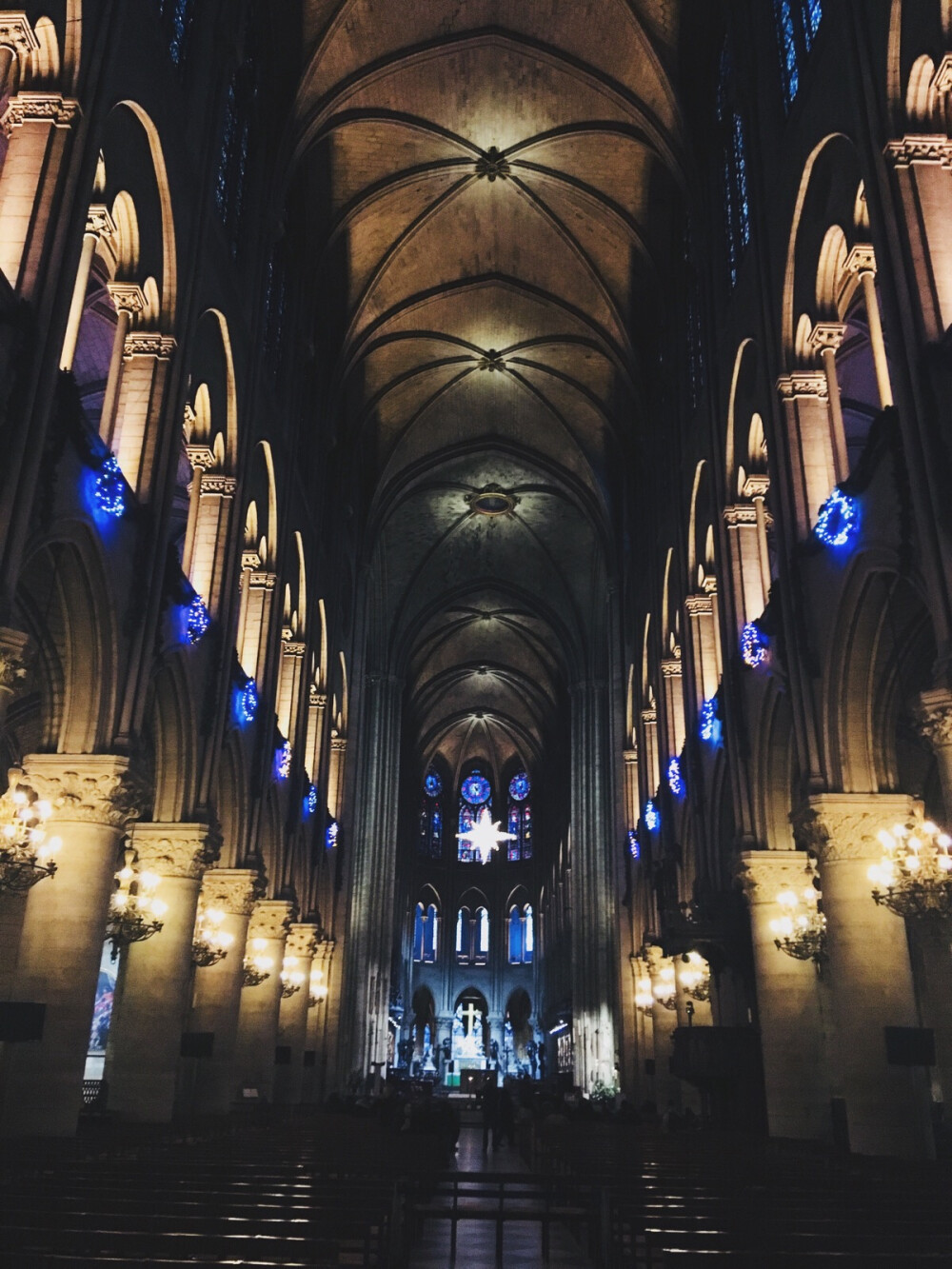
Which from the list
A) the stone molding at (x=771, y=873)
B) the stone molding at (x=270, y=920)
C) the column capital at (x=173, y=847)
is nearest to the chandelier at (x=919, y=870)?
the stone molding at (x=771, y=873)

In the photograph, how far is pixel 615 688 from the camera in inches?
1382

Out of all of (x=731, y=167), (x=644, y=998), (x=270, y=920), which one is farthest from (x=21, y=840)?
(x=644, y=998)

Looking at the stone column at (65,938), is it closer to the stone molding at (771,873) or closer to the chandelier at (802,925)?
the stone molding at (771,873)

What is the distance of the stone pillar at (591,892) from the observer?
125 ft

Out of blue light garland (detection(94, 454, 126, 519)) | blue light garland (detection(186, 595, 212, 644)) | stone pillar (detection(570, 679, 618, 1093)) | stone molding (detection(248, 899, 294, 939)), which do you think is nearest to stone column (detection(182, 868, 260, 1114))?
stone molding (detection(248, 899, 294, 939))

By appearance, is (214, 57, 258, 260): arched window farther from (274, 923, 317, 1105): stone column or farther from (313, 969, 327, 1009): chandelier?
(313, 969, 327, 1009): chandelier

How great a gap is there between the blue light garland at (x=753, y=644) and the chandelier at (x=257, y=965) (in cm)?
1191

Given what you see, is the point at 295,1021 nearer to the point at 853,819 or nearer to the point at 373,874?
the point at 373,874

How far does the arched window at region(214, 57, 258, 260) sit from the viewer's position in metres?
19.8

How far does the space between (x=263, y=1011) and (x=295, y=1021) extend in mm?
4806

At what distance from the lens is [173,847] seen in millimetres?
17016

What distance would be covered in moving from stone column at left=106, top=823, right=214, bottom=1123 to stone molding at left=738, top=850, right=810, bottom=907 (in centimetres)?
875

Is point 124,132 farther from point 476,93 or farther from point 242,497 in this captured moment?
point 476,93

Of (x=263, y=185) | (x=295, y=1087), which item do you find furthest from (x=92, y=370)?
(x=295, y=1087)
